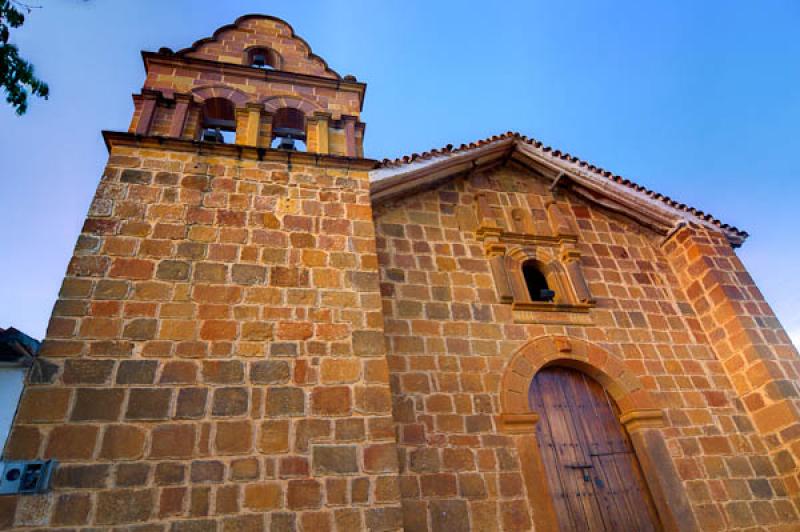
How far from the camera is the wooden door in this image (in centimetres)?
485

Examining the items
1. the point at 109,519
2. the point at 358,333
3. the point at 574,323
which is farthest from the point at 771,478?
the point at 109,519

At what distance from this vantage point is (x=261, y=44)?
23.9ft

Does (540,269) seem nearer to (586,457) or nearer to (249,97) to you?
(586,457)

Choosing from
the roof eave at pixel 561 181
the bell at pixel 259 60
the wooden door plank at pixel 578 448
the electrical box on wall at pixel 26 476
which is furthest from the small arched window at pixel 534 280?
the electrical box on wall at pixel 26 476

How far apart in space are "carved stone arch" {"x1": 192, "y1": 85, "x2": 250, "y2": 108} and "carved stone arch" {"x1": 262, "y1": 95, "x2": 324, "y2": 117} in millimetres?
312

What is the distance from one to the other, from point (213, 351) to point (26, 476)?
1439mm

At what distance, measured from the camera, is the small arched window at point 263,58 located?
717 centimetres

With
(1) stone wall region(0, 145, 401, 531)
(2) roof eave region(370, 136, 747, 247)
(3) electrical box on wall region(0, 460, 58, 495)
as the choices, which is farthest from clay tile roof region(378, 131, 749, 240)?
(3) electrical box on wall region(0, 460, 58, 495)

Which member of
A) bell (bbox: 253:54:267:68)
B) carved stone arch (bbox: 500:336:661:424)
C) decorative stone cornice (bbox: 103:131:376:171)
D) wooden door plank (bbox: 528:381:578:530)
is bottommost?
wooden door plank (bbox: 528:381:578:530)

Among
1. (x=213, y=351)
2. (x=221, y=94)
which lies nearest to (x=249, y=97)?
(x=221, y=94)

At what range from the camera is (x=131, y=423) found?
3455mm

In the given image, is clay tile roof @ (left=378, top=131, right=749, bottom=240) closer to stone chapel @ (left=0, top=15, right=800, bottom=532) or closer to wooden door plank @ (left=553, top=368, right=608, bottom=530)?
stone chapel @ (left=0, top=15, right=800, bottom=532)

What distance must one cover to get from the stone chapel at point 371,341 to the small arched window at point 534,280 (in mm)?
78

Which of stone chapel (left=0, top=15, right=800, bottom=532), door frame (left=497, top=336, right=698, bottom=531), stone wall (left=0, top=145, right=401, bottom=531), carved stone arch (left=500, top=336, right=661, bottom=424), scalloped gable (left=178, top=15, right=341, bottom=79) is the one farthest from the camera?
scalloped gable (left=178, top=15, right=341, bottom=79)
